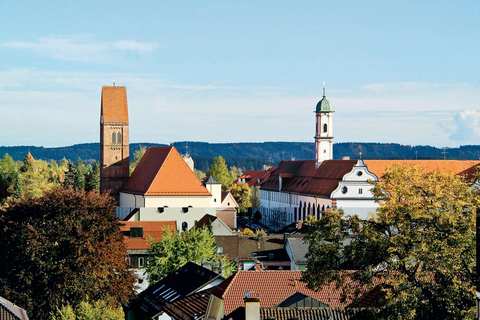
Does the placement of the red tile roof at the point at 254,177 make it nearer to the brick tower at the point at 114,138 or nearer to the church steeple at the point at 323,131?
the church steeple at the point at 323,131

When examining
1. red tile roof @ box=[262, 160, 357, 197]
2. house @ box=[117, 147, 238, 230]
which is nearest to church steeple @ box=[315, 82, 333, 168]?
red tile roof @ box=[262, 160, 357, 197]

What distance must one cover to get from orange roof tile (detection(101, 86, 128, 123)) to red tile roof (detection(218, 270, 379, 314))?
59.3 m

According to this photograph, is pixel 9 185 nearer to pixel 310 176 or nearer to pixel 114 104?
pixel 114 104

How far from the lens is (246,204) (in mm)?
134125

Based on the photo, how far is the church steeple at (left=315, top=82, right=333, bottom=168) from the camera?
116 m

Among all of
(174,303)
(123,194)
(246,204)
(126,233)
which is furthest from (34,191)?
(174,303)

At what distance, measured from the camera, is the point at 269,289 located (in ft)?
116

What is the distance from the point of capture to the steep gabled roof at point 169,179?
83062mm

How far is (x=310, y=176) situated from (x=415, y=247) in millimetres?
85693

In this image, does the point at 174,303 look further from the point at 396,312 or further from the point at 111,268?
the point at 396,312

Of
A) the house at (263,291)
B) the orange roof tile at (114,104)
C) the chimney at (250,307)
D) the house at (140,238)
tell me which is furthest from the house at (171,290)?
the orange roof tile at (114,104)

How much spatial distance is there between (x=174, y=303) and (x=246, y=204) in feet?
321

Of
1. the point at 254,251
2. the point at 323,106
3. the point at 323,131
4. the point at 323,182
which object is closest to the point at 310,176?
the point at 323,131

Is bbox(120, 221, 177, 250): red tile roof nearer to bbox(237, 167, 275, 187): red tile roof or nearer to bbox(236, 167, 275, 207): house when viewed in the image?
bbox(236, 167, 275, 207): house
